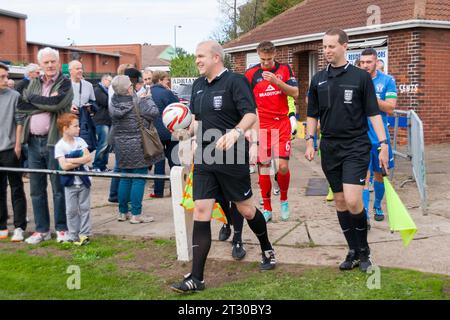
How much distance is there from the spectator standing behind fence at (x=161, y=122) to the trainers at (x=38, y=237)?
243 cm

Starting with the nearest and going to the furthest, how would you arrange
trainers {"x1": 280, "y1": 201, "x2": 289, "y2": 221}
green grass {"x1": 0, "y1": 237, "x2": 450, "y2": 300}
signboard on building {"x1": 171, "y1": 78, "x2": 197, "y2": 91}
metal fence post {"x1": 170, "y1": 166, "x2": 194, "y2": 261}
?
1. green grass {"x1": 0, "y1": 237, "x2": 450, "y2": 300}
2. metal fence post {"x1": 170, "y1": 166, "x2": 194, "y2": 261}
3. trainers {"x1": 280, "y1": 201, "x2": 289, "y2": 221}
4. signboard on building {"x1": 171, "y1": 78, "x2": 197, "y2": 91}

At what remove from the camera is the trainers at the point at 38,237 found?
21.2ft

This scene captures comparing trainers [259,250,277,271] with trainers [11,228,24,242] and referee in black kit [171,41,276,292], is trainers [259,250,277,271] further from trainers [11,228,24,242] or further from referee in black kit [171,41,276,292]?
trainers [11,228,24,242]

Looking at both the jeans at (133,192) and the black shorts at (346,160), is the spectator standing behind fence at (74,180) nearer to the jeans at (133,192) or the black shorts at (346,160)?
the jeans at (133,192)

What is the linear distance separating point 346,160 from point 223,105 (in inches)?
46.5

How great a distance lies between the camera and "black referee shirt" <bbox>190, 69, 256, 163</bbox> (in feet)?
15.4

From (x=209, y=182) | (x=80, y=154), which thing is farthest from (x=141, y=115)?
(x=209, y=182)

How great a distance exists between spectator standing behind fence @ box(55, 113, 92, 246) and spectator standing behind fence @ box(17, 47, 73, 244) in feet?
0.52

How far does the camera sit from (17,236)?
21.7 ft

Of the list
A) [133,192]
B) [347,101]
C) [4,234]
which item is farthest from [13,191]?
[347,101]

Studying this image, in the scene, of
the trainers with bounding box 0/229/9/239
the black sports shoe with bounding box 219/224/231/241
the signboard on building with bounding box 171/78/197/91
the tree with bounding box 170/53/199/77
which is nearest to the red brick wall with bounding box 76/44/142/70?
the tree with bounding box 170/53/199/77

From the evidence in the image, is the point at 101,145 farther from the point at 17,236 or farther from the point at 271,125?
the point at 271,125

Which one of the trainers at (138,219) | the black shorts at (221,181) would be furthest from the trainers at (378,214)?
the trainers at (138,219)
